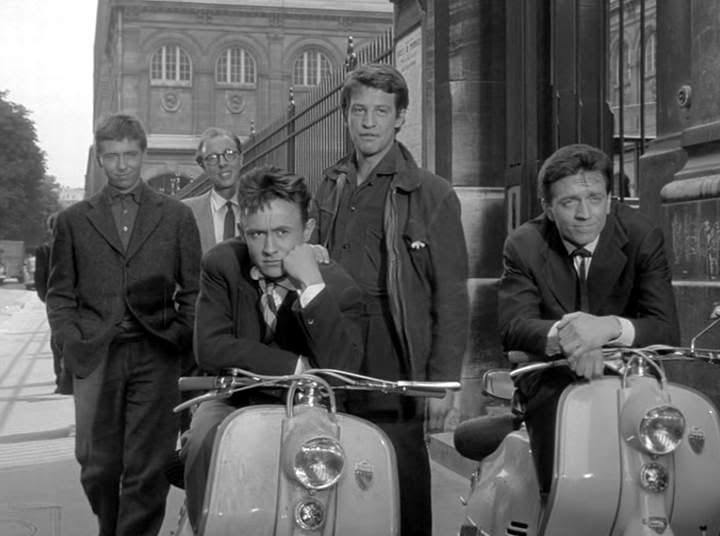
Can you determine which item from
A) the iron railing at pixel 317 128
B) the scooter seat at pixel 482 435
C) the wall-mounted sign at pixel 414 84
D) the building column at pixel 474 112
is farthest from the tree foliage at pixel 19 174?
the scooter seat at pixel 482 435

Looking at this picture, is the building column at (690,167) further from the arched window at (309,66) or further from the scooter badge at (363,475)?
the arched window at (309,66)

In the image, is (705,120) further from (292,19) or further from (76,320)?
(292,19)

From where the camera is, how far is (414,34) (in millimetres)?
9148

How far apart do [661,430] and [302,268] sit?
1120mm

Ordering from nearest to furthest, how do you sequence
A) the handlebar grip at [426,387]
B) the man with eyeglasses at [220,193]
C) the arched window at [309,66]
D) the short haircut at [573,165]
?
the handlebar grip at [426,387] → the short haircut at [573,165] → the man with eyeglasses at [220,193] → the arched window at [309,66]

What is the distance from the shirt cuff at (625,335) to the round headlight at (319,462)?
1012mm

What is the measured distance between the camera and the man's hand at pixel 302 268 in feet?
11.9

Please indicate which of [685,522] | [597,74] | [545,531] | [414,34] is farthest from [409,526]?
[414,34]

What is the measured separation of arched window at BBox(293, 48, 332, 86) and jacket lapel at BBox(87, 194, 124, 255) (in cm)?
5723

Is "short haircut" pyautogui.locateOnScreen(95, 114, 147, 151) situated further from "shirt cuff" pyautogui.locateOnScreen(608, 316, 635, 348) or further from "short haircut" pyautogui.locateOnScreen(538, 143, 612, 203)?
"shirt cuff" pyautogui.locateOnScreen(608, 316, 635, 348)

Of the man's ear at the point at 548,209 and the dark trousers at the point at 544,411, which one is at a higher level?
the man's ear at the point at 548,209

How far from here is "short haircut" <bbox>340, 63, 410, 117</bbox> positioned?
13.8 ft

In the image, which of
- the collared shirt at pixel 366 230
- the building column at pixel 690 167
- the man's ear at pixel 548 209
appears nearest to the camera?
the man's ear at pixel 548 209

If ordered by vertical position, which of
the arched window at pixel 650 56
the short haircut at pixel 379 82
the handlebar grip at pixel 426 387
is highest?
the arched window at pixel 650 56
